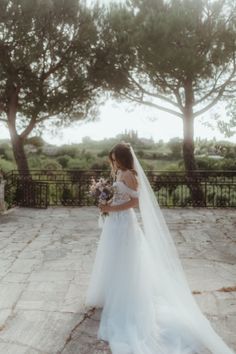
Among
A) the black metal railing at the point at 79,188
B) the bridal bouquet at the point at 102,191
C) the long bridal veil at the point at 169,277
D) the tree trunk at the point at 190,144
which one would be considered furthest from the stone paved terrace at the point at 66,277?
the tree trunk at the point at 190,144

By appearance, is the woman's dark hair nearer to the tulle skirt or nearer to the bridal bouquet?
the bridal bouquet

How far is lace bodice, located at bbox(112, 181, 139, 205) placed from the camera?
3852 millimetres

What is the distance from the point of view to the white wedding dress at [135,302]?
3.18 m

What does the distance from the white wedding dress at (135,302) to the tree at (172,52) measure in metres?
9.16

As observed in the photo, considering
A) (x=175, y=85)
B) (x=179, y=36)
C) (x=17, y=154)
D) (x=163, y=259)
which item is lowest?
(x=163, y=259)

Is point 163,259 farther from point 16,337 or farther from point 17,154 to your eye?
point 17,154

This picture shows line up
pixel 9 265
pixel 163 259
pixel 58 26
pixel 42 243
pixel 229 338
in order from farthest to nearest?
pixel 58 26
pixel 42 243
pixel 9 265
pixel 163 259
pixel 229 338

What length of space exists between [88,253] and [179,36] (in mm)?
8455

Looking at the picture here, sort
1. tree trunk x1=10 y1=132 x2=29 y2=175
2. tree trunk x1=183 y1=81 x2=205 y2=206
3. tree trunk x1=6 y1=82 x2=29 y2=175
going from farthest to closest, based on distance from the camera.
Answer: tree trunk x1=10 y1=132 x2=29 y2=175, tree trunk x1=6 y1=82 x2=29 y2=175, tree trunk x1=183 y1=81 x2=205 y2=206

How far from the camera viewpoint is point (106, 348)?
127 inches

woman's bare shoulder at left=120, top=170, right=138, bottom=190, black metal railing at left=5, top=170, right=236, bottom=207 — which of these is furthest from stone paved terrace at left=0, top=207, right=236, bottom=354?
black metal railing at left=5, top=170, right=236, bottom=207

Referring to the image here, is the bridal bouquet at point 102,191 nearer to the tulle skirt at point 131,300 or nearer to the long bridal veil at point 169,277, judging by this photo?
the tulle skirt at point 131,300

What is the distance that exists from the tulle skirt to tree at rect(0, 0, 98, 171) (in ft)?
33.4

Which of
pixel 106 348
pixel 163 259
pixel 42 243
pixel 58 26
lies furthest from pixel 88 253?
pixel 58 26
